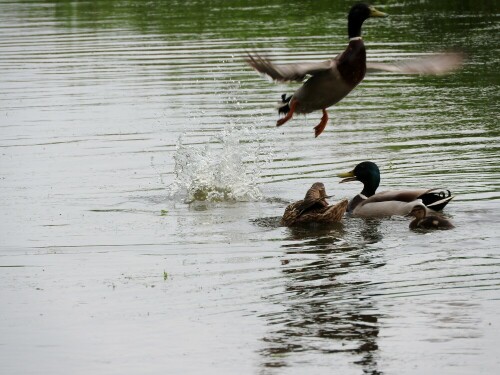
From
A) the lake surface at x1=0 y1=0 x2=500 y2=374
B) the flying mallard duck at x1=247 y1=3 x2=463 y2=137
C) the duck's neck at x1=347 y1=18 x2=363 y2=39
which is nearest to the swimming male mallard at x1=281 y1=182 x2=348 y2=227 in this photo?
the lake surface at x1=0 y1=0 x2=500 y2=374

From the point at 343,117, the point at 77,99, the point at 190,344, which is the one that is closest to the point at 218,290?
the point at 190,344

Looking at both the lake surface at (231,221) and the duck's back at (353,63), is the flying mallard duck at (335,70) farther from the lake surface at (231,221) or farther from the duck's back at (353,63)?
the lake surface at (231,221)

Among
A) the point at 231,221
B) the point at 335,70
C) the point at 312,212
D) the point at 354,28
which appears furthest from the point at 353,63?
the point at 231,221

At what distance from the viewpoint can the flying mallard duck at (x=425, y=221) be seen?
42.8 ft

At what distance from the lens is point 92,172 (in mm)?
17031

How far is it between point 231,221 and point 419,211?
2.15 meters

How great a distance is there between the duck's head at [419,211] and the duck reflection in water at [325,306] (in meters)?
0.50

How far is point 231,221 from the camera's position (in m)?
14.1

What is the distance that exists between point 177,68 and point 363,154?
32.3 ft

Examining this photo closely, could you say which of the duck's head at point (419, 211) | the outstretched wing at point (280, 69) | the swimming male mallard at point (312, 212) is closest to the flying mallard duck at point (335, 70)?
the outstretched wing at point (280, 69)

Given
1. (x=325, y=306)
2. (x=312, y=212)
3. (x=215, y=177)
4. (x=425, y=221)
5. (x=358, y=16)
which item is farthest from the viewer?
(x=215, y=177)

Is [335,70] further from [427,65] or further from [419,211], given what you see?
[419,211]

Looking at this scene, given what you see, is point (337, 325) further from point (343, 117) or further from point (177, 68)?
point (177, 68)

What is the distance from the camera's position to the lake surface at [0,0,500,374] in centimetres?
962
